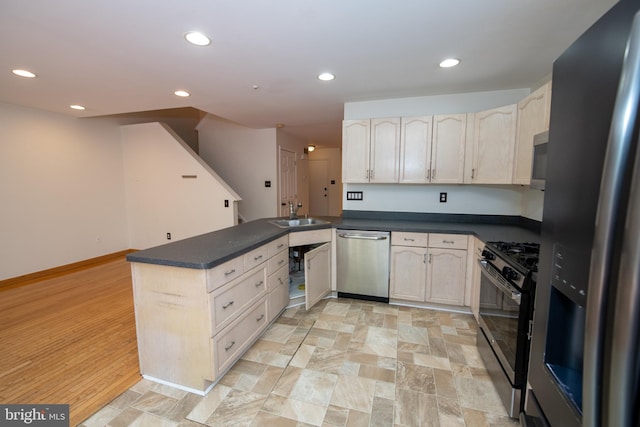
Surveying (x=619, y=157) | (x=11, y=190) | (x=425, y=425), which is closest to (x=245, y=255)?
(x=425, y=425)

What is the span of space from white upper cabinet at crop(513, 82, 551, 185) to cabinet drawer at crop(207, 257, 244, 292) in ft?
7.93

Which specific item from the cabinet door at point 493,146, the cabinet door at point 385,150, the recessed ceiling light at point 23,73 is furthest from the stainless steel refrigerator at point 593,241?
the recessed ceiling light at point 23,73

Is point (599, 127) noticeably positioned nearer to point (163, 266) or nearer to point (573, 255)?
point (573, 255)

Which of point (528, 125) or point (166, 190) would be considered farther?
→ point (166, 190)

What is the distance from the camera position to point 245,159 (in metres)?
5.38

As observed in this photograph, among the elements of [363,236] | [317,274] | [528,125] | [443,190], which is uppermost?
[528,125]

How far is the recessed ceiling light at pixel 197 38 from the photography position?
1.81 metres

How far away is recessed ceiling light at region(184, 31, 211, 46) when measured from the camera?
181 cm

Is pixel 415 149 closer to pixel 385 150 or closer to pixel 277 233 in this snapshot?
pixel 385 150

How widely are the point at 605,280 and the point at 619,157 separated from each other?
0.65 ft

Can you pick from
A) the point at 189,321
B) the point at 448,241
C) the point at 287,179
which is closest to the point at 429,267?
the point at 448,241

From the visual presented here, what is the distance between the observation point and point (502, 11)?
1.59m

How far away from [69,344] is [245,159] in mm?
3812

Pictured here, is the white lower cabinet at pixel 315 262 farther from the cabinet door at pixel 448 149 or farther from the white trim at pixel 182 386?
the cabinet door at pixel 448 149
